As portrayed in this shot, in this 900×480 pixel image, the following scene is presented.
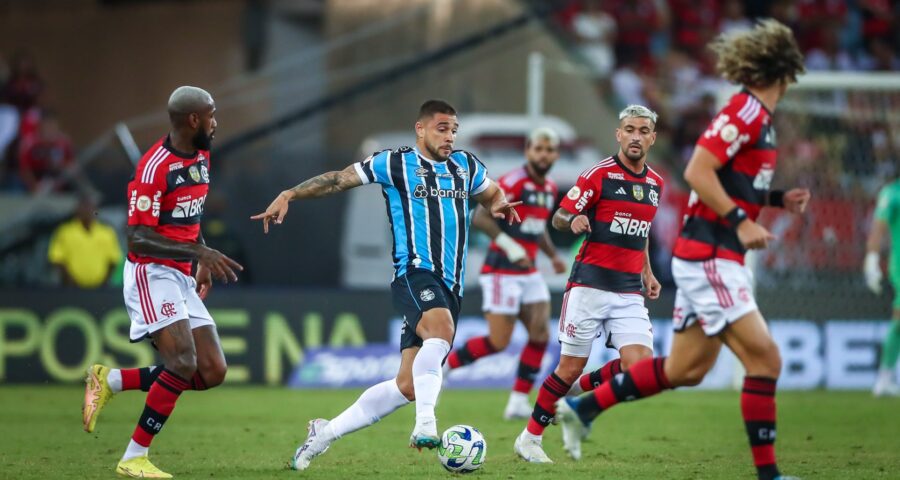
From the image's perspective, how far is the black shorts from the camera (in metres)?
8.74

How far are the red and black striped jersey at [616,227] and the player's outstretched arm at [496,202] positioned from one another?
50 cm

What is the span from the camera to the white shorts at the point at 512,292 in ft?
42.2

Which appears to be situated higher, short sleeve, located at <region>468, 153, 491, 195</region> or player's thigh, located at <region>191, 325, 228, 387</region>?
short sleeve, located at <region>468, 153, 491, 195</region>

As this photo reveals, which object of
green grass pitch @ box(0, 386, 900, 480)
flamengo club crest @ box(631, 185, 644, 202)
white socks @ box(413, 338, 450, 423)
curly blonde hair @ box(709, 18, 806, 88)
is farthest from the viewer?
flamengo club crest @ box(631, 185, 644, 202)

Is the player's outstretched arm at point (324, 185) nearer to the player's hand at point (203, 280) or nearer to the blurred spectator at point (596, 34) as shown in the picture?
the player's hand at point (203, 280)

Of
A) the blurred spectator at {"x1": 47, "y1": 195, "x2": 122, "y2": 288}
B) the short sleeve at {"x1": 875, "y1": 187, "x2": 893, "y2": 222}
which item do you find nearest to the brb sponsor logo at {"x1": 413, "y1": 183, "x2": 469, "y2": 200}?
the short sleeve at {"x1": 875, "y1": 187, "x2": 893, "y2": 222}

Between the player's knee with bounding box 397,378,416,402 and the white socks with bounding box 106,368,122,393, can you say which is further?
the white socks with bounding box 106,368,122,393

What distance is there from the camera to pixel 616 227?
9.71 metres

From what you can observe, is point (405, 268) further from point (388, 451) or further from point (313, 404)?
point (313, 404)

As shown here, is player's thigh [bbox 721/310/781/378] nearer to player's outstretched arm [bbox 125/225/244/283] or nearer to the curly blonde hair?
the curly blonde hair

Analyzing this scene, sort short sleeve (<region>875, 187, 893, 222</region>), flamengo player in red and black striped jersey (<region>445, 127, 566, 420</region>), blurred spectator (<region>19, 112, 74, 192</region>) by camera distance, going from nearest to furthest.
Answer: flamengo player in red and black striped jersey (<region>445, 127, 566, 420</region>) < short sleeve (<region>875, 187, 893, 222</region>) < blurred spectator (<region>19, 112, 74, 192</region>)

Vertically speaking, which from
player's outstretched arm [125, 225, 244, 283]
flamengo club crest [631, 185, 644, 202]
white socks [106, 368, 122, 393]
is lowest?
white socks [106, 368, 122, 393]

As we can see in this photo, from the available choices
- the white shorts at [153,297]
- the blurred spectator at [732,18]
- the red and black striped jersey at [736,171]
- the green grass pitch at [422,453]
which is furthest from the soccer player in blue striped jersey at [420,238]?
the blurred spectator at [732,18]

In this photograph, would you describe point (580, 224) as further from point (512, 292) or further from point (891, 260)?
point (891, 260)
